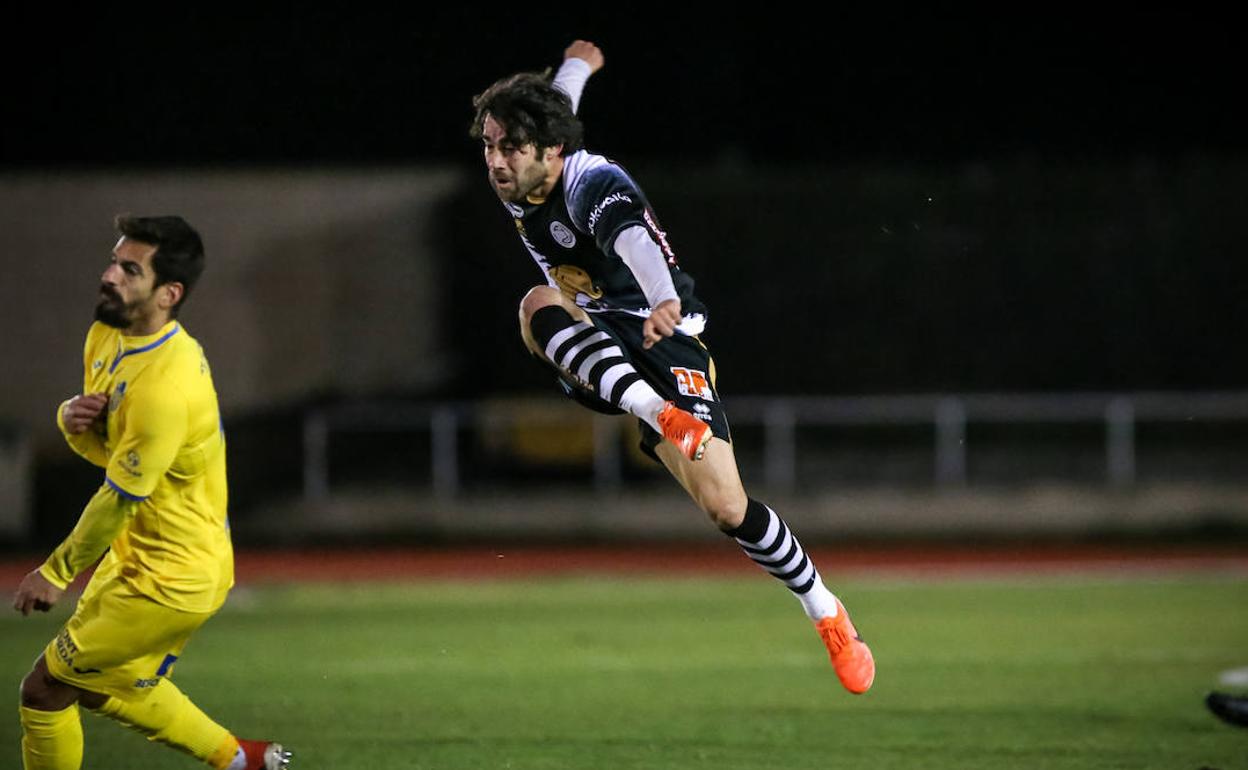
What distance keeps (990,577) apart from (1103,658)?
5556 mm

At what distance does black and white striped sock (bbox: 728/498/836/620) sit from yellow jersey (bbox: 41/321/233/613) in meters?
2.28

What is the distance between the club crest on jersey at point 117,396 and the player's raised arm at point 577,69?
245cm

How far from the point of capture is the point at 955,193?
23.7 metres

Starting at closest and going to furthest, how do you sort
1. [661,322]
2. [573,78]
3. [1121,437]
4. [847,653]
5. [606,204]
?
1. [661,322]
2. [606,204]
3. [847,653]
4. [573,78]
5. [1121,437]

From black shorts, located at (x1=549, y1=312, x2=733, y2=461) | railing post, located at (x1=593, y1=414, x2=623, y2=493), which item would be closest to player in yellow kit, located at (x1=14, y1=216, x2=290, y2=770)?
black shorts, located at (x1=549, y1=312, x2=733, y2=461)

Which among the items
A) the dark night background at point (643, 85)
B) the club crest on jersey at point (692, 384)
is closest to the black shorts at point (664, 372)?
the club crest on jersey at point (692, 384)

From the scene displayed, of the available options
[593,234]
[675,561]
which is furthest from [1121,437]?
[593,234]

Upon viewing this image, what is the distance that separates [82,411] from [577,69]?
3030 millimetres

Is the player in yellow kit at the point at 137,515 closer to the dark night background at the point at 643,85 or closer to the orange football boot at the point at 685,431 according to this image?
the orange football boot at the point at 685,431

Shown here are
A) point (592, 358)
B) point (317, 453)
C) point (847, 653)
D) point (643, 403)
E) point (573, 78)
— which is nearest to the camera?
point (643, 403)

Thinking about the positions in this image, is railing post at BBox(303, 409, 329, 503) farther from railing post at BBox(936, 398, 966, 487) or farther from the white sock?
the white sock

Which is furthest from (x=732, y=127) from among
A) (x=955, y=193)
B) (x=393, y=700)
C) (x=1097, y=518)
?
(x=393, y=700)

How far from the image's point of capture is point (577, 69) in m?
8.15

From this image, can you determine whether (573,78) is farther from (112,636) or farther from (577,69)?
(112,636)
